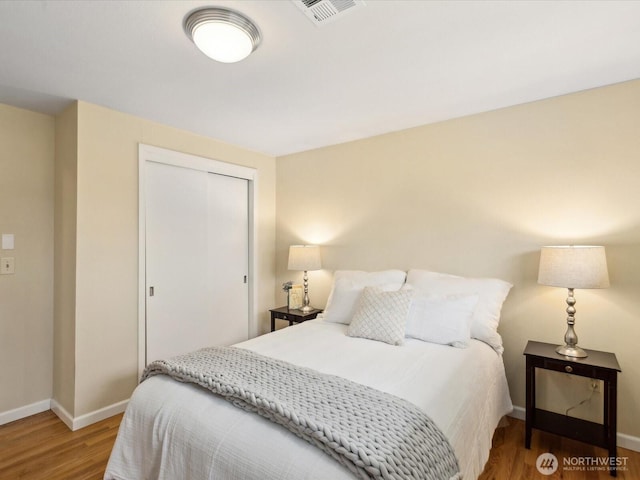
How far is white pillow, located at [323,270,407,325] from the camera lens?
2.61m

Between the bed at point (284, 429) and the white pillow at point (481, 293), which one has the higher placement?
the white pillow at point (481, 293)

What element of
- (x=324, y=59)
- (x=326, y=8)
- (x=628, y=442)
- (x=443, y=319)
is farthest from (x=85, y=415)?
(x=628, y=442)

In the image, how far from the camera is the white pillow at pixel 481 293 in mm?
2221

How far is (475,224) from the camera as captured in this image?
2.60 meters

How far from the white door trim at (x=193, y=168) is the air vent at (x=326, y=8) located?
1877 mm

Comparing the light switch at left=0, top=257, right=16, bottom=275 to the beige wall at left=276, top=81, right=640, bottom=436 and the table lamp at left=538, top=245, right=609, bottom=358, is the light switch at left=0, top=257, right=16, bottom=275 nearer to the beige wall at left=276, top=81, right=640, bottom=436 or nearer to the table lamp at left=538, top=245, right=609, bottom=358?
the beige wall at left=276, top=81, right=640, bottom=436

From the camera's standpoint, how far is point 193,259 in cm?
310

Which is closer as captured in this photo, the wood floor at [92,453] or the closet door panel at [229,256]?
the wood floor at [92,453]

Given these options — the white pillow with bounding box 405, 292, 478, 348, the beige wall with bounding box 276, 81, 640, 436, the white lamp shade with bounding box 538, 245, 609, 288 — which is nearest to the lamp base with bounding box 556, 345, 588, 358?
the beige wall with bounding box 276, 81, 640, 436

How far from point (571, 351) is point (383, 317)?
1.17 metres

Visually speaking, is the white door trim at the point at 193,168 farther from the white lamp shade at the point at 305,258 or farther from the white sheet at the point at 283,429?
the white sheet at the point at 283,429

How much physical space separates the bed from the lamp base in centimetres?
35

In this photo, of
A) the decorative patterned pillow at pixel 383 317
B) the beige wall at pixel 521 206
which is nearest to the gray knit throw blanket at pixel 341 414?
the decorative patterned pillow at pixel 383 317

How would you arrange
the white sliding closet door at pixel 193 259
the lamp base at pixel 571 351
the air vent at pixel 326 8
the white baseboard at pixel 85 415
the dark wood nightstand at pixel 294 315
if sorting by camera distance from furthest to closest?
the dark wood nightstand at pixel 294 315, the white sliding closet door at pixel 193 259, the white baseboard at pixel 85 415, the lamp base at pixel 571 351, the air vent at pixel 326 8
